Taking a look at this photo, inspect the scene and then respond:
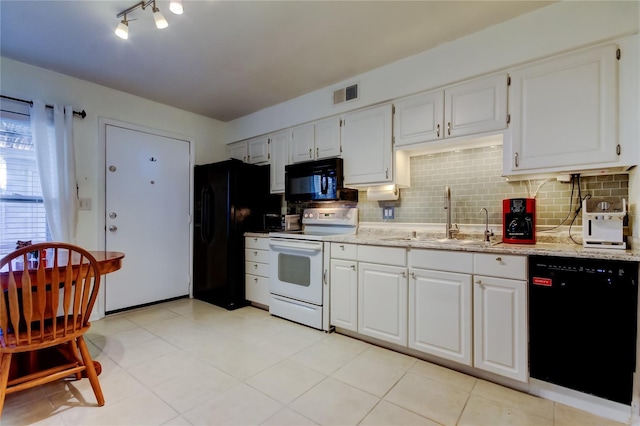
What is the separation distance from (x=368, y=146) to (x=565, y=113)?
1448 millimetres

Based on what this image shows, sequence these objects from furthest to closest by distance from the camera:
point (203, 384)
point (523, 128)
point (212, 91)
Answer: point (212, 91)
point (523, 128)
point (203, 384)

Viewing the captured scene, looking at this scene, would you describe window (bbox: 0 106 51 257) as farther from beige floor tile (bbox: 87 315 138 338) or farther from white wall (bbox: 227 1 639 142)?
white wall (bbox: 227 1 639 142)

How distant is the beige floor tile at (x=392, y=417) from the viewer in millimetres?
1552

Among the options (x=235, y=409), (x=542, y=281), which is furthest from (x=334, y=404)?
(x=542, y=281)

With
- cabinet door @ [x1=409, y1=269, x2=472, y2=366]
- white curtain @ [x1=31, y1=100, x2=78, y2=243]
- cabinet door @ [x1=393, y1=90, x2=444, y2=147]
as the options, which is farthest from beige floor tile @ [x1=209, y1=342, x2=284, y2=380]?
cabinet door @ [x1=393, y1=90, x2=444, y2=147]

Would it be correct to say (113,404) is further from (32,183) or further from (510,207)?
(510,207)

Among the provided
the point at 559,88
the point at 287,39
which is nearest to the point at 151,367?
the point at 287,39

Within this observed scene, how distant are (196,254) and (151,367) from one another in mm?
1904

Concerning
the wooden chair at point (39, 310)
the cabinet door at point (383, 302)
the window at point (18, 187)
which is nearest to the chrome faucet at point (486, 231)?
the cabinet door at point (383, 302)

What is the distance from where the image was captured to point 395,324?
90.7 inches

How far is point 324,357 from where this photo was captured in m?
2.27

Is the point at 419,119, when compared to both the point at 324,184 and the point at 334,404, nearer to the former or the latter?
the point at 324,184

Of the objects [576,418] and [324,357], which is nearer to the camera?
[576,418]

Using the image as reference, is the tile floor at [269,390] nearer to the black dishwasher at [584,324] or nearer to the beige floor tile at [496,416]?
the beige floor tile at [496,416]
